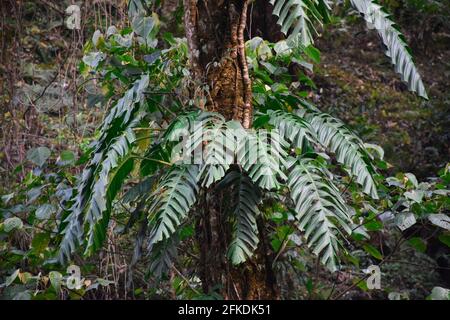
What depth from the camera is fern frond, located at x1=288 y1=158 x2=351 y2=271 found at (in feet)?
6.91

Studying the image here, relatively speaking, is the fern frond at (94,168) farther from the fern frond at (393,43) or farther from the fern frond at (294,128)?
the fern frond at (393,43)

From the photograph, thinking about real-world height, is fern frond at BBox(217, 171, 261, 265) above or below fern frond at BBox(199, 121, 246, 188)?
below

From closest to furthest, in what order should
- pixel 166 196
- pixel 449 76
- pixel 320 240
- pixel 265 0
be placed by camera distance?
pixel 320 240
pixel 166 196
pixel 265 0
pixel 449 76

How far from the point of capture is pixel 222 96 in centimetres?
256

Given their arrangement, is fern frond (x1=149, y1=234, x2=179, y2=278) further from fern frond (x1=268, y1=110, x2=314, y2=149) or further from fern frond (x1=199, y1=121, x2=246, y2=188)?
fern frond (x1=268, y1=110, x2=314, y2=149)

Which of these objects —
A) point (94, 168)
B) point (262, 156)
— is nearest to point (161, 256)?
point (94, 168)

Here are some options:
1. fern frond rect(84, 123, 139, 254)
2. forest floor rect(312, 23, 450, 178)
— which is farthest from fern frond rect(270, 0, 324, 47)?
forest floor rect(312, 23, 450, 178)

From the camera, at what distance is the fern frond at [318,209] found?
2107mm

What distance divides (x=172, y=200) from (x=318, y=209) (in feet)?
1.79

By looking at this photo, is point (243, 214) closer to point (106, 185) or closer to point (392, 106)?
point (106, 185)

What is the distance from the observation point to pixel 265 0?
494 cm

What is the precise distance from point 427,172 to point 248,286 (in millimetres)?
4542

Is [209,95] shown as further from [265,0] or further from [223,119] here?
[265,0]
